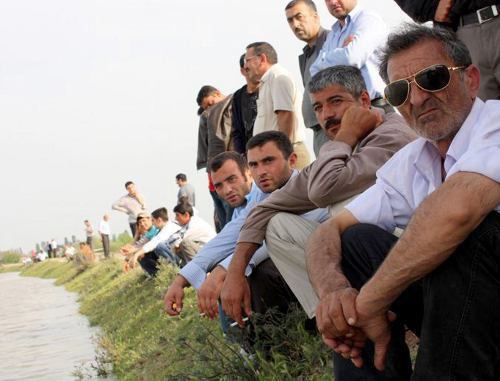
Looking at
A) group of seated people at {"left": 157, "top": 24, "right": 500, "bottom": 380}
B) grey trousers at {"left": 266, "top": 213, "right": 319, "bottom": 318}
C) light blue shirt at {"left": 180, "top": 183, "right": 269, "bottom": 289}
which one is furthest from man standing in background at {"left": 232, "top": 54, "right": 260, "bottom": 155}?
grey trousers at {"left": 266, "top": 213, "right": 319, "bottom": 318}

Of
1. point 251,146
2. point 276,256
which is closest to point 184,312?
point 251,146

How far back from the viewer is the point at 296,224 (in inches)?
154

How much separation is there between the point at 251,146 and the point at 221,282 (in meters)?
0.94

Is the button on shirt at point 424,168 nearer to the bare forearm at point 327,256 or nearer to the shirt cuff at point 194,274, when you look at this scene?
the bare forearm at point 327,256

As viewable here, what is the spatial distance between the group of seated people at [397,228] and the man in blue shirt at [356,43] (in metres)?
0.80

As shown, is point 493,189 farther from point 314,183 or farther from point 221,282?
point 221,282

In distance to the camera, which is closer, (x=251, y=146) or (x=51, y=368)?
(x=251, y=146)

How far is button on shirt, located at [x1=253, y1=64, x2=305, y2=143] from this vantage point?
6172 millimetres

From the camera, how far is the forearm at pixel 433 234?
2.43m

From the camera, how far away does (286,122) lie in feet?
20.5

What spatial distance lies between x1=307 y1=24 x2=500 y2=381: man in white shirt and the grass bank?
112 cm

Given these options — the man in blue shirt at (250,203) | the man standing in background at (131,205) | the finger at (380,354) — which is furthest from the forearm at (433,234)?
the man standing in background at (131,205)

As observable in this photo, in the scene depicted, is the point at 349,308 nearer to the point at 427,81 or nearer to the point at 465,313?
the point at 465,313

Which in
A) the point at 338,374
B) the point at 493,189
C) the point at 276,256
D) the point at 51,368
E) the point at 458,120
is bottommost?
the point at 51,368
